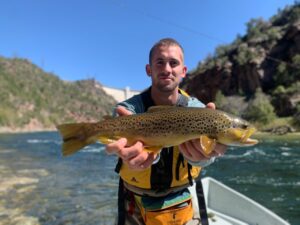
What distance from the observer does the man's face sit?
125 inches

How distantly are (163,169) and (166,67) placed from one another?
97 centimetres

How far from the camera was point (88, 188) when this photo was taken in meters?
13.3

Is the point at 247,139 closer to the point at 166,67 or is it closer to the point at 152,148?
the point at 152,148

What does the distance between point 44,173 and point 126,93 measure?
583 feet

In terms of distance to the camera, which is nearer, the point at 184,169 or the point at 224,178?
the point at 184,169

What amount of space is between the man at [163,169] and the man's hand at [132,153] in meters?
0.21

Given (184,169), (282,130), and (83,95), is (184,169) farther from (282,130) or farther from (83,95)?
(83,95)

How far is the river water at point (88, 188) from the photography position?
30.9 ft

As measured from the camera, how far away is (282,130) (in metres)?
47.3

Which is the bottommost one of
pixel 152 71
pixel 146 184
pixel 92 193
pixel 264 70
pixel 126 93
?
pixel 92 193

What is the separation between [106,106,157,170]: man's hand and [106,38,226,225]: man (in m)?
0.21

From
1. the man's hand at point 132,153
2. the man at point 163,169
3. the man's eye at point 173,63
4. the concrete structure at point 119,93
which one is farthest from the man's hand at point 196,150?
the concrete structure at point 119,93

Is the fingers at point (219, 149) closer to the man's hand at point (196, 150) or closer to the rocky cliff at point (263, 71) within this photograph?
the man's hand at point (196, 150)

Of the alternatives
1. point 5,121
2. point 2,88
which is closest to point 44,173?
point 5,121
